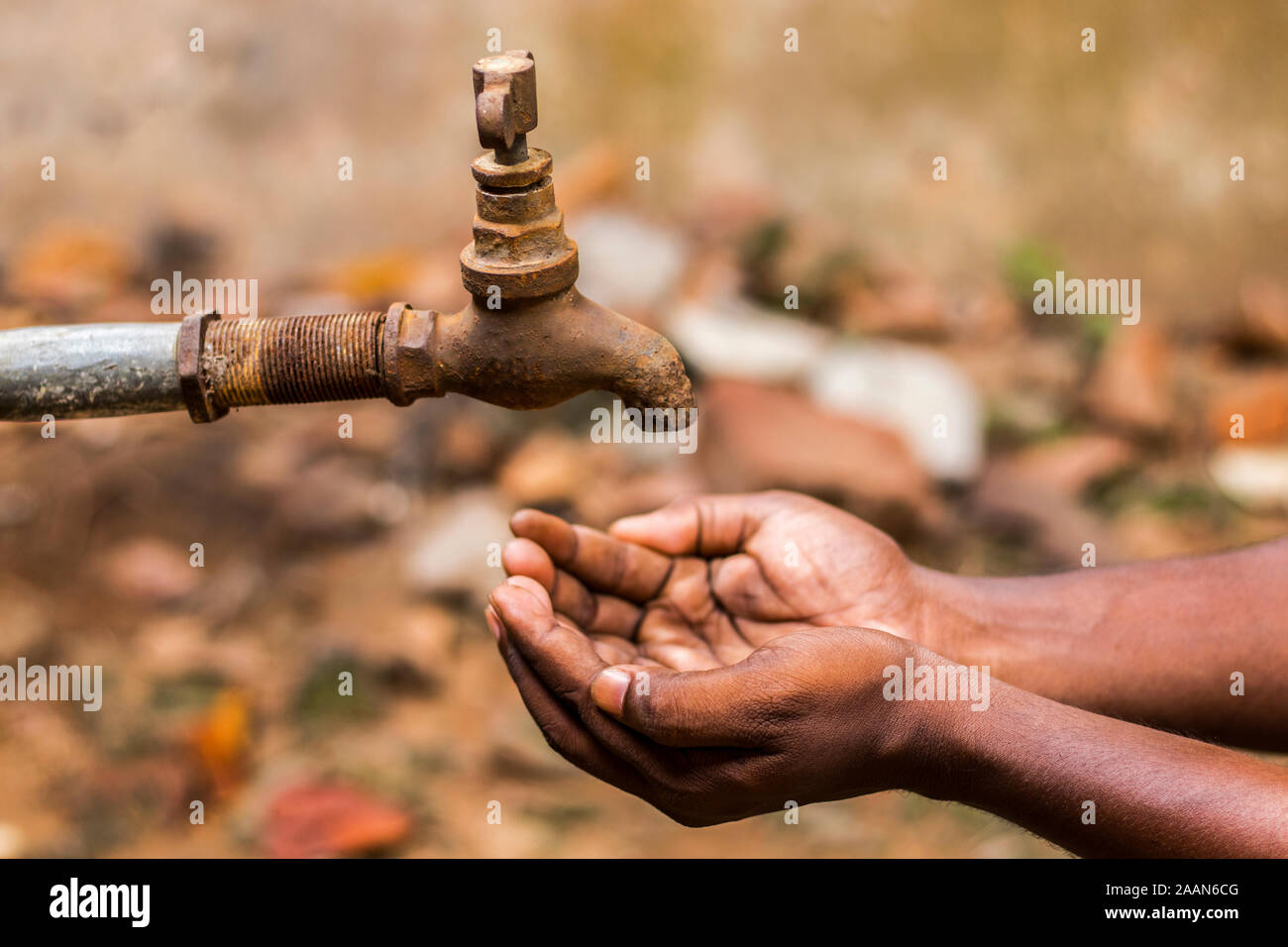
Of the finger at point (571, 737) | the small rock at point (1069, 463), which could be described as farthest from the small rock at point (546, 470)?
the finger at point (571, 737)

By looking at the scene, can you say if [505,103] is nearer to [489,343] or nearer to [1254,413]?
[489,343]

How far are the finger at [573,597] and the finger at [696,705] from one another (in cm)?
38

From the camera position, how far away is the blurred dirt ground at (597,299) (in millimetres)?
3518

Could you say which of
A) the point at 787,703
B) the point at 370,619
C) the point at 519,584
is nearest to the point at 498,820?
the point at 370,619

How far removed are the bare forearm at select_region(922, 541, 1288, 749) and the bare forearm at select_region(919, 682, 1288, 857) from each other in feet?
1.27

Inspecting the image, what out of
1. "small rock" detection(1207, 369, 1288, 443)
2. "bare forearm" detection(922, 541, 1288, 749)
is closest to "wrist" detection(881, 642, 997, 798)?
"bare forearm" detection(922, 541, 1288, 749)

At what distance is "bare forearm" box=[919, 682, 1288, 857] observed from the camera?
1.61 m

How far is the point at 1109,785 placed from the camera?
1643 mm

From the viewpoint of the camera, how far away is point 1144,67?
5102 millimetres

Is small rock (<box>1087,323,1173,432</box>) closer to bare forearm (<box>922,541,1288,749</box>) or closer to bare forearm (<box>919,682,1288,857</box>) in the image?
bare forearm (<box>922,541,1288,749</box>)

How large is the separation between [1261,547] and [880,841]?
5.05 feet

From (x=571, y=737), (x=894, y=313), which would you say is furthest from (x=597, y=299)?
(x=571, y=737)

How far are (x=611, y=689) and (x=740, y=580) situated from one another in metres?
0.59

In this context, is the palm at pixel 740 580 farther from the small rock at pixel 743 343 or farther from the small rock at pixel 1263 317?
the small rock at pixel 1263 317
